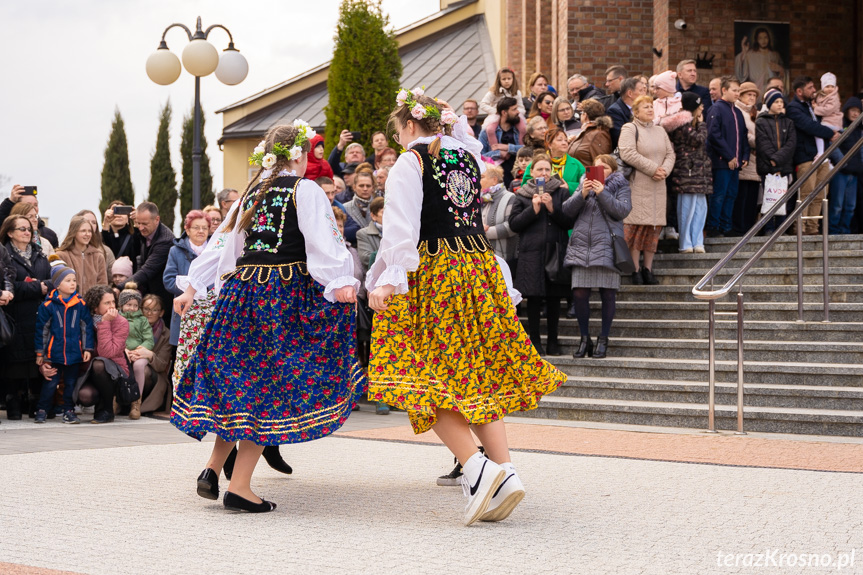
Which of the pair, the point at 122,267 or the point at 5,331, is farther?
the point at 122,267

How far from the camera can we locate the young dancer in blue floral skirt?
520 cm

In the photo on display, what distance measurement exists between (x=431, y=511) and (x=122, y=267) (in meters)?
6.45

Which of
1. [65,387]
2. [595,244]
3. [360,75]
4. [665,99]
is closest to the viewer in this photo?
[65,387]

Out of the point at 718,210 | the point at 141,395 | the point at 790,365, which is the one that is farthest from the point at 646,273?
the point at 141,395

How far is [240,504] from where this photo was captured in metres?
5.19

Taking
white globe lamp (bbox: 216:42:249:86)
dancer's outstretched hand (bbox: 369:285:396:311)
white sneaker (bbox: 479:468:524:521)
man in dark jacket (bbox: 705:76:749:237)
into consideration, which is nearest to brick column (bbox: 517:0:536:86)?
white globe lamp (bbox: 216:42:249:86)

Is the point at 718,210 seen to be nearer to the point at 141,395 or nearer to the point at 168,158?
the point at 141,395

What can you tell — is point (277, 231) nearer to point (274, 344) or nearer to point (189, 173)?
point (274, 344)

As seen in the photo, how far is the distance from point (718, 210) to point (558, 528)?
841 centimetres

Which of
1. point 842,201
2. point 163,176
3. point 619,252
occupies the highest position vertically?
point 163,176

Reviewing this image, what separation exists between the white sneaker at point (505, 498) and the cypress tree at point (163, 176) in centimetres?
3742

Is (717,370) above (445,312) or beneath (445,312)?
beneath

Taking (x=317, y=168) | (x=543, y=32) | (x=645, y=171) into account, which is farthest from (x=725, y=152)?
(x=543, y=32)

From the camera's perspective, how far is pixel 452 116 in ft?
17.7
